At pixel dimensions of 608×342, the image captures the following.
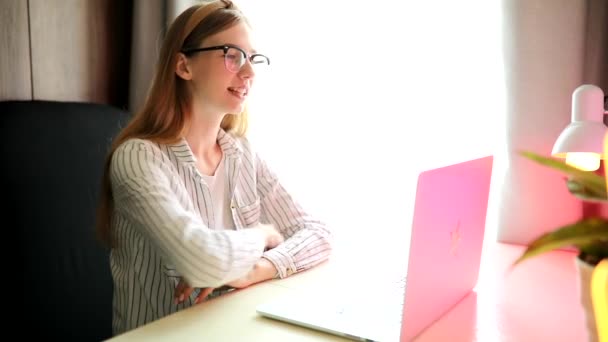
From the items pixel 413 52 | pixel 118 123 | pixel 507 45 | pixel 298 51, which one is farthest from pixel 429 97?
pixel 118 123

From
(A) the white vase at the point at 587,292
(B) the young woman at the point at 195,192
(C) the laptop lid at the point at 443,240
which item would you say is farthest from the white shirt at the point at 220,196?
(A) the white vase at the point at 587,292

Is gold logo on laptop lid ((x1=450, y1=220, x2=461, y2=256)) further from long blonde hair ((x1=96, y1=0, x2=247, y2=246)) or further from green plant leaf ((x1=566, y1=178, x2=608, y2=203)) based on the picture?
long blonde hair ((x1=96, y1=0, x2=247, y2=246))

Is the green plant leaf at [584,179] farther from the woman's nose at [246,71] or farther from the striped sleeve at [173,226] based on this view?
the woman's nose at [246,71]

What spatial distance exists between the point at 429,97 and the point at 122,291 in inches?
38.6

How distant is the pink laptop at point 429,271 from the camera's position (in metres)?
0.88

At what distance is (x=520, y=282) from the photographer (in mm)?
1269

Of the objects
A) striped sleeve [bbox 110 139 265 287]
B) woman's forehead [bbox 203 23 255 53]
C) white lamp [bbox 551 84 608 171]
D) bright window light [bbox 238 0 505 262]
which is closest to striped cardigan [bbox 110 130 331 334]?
striped sleeve [bbox 110 139 265 287]

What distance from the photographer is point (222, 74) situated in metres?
1.45

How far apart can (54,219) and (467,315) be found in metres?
1.08

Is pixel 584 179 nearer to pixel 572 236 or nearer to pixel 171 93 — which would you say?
pixel 572 236

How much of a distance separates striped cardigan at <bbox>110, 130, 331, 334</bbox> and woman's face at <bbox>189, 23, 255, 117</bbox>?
137 millimetres

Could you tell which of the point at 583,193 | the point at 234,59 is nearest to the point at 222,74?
the point at 234,59

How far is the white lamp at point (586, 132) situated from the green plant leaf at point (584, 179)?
1.77ft

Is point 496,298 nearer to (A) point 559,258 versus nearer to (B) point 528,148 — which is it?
(A) point 559,258
